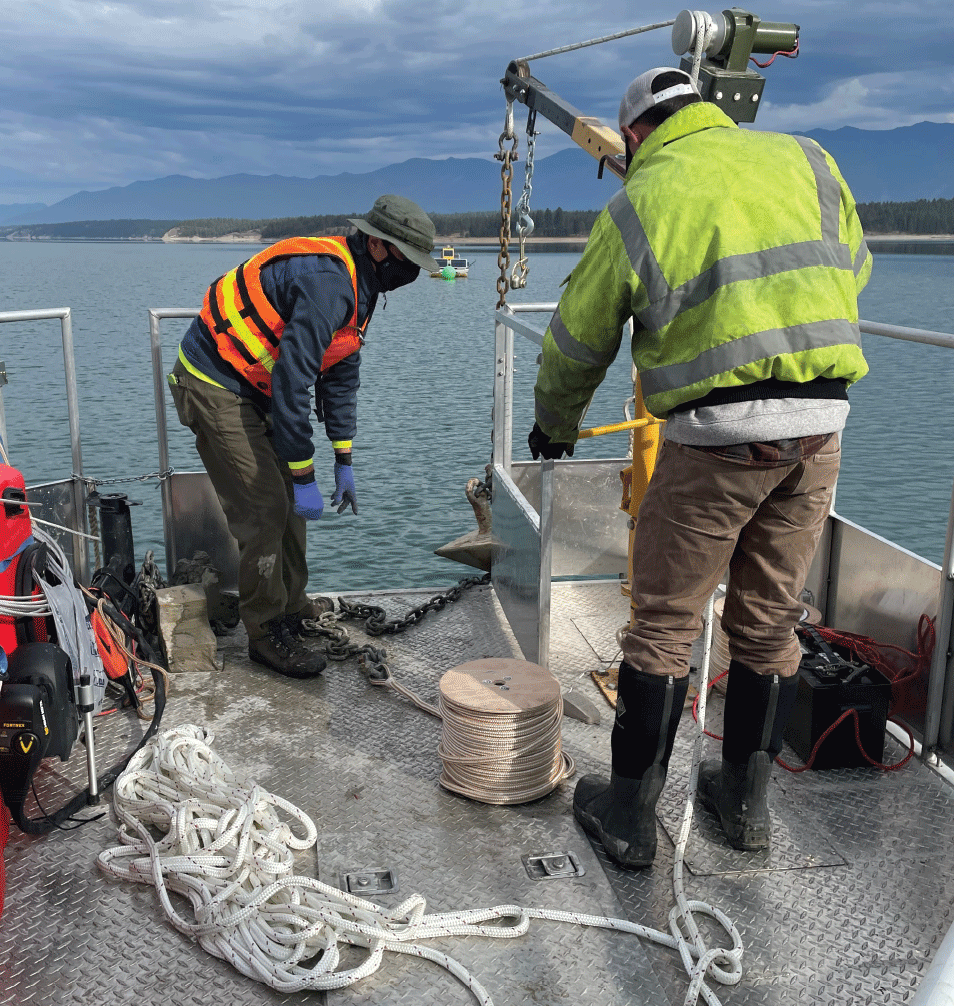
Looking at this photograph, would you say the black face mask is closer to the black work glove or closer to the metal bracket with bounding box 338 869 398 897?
the black work glove

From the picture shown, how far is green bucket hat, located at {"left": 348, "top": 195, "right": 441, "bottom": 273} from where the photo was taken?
12.0ft

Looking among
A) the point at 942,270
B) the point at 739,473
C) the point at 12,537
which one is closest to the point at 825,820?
the point at 739,473

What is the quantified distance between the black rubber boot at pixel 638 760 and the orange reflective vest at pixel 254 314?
193 centimetres

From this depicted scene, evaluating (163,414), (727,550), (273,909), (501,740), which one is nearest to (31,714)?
(273,909)

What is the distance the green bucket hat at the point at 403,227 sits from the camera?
12.0 ft

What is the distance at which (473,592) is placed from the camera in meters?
4.78

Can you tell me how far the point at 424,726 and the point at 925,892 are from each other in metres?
1.69

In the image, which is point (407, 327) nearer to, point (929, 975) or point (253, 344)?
point (253, 344)

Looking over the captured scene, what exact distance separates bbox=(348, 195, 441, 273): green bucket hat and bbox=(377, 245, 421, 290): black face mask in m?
0.05

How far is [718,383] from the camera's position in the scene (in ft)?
7.25

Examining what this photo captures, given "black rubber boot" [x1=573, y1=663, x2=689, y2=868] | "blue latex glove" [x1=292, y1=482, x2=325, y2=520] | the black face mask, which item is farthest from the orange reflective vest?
"black rubber boot" [x1=573, y1=663, x2=689, y2=868]

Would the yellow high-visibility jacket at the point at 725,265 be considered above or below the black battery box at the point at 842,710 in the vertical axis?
above

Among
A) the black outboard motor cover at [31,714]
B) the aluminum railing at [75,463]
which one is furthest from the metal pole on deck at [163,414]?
the black outboard motor cover at [31,714]

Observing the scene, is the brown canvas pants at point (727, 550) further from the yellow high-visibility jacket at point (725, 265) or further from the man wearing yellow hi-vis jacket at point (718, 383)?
Result: the yellow high-visibility jacket at point (725, 265)
